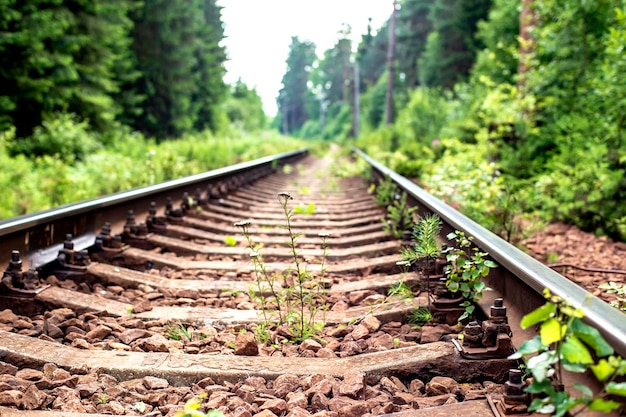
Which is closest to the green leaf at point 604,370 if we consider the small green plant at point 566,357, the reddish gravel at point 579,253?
the small green plant at point 566,357

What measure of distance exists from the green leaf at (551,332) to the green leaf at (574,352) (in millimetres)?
23

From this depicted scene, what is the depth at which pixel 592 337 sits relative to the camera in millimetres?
1424

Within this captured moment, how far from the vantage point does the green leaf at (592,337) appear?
1393 mm

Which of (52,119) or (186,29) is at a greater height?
(186,29)

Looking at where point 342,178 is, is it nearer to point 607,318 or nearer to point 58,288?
point 58,288

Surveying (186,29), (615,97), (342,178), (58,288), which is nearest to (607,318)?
(58,288)

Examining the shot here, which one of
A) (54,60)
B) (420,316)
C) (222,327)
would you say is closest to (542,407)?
(420,316)

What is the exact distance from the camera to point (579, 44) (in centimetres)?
885

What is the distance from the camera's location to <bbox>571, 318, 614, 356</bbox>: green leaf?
1.39m

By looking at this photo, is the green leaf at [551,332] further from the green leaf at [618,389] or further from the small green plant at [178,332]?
the small green plant at [178,332]

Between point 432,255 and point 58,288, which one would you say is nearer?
A: point 432,255

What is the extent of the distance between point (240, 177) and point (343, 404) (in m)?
6.78

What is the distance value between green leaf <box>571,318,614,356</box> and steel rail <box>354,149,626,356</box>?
0.03 m

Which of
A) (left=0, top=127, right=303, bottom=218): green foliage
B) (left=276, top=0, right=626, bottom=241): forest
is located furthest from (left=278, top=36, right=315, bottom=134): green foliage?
(left=0, top=127, right=303, bottom=218): green foliage
